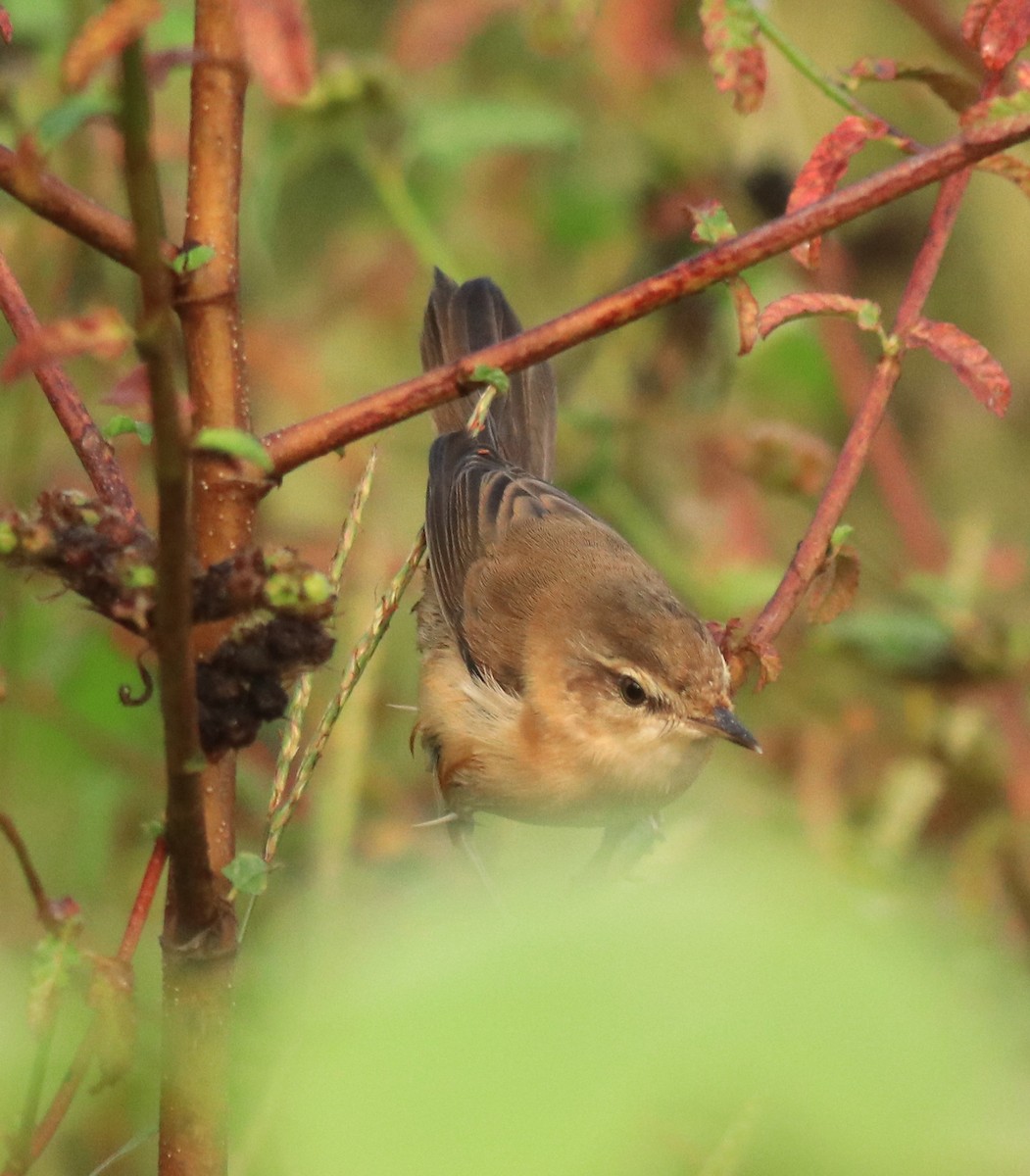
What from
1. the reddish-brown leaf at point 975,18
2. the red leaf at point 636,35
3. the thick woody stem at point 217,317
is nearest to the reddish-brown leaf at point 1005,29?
the reddish-brown leaf at point 975,18

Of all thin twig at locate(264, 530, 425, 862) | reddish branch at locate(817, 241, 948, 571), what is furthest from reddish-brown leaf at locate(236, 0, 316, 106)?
reddish branch at locate(817, 241, 948, 571)

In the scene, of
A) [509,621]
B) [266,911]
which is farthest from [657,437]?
[266,911]

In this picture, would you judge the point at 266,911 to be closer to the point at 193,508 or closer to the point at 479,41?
the point at 193,508

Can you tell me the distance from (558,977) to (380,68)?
3.79 m

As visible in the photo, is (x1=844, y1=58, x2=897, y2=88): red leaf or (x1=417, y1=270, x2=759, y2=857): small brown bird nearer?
(x1=844, y1=58, x2=897, y2=88): red leaf

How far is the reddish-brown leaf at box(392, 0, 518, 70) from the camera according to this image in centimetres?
473

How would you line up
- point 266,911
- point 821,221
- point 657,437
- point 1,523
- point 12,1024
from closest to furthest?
point 12,1024
point 1,523
point 821,221
point 266,911
point 657,437

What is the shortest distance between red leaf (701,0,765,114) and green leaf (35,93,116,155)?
0.77 meters

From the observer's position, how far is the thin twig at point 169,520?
111 centimetres

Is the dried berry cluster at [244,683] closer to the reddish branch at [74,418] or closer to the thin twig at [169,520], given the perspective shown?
the thin twig at [169,520]

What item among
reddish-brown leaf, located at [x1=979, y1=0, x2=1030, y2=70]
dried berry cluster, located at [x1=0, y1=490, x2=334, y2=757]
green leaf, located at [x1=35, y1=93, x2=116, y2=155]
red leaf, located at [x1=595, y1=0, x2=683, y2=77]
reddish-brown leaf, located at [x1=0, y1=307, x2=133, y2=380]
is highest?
red leaf, located at [x1=595, y1=0, x2=683, y2=77]

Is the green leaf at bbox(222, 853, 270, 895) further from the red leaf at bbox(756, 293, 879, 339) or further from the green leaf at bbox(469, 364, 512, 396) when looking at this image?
the red leaf at bbox(756, 293, 879, 339)

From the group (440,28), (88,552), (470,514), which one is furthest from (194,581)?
(440,28)

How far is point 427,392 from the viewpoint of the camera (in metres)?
1.73
